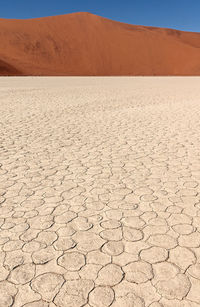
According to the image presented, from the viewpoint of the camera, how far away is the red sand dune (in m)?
45.1

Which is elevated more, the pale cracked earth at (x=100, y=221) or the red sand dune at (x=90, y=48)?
the red sand dune at (x=90, y=48)

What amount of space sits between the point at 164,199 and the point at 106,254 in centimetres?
116

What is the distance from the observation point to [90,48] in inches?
2026

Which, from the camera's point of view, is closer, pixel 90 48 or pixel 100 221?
pixel 100 221

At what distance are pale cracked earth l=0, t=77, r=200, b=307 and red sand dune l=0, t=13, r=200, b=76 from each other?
35635 mm

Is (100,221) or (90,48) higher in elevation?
(90,48)

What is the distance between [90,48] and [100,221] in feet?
172

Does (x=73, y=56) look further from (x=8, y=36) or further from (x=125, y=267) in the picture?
(x=125, y=267)

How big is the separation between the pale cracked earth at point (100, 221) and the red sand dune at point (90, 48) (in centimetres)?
3563

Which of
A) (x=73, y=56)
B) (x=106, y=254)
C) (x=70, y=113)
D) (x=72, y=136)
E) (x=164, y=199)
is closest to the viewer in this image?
(x=106, y=254)

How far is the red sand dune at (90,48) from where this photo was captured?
148ft

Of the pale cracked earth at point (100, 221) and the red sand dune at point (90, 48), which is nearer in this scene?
the pale cracked earth at point (100, 221)

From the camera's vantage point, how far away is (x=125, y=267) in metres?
2.13

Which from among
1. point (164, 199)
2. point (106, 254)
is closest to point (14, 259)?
point (106, 254)
